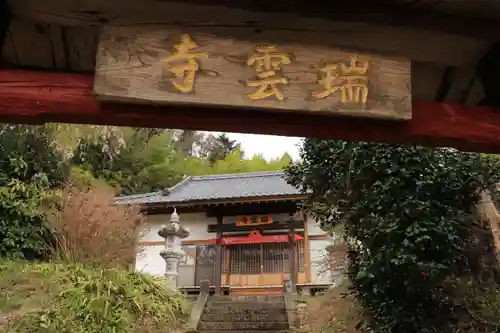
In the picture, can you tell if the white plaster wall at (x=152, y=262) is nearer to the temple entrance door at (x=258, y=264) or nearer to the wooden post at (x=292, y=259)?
the temple entrance door at (x=258, y=264)

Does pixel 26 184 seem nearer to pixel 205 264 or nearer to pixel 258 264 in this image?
pixel 205 264

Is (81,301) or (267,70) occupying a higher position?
(81,301)

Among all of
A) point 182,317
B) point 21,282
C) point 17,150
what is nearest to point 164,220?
point 17,150

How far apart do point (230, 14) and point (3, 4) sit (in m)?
1.01

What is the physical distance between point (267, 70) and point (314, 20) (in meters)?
0.36

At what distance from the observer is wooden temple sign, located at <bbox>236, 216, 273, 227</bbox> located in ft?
49.9

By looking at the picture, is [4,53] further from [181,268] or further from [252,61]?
[181,268]

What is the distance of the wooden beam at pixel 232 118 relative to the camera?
2094 millimetres

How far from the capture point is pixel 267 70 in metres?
2.15

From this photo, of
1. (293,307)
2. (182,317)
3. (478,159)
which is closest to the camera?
(478,159)

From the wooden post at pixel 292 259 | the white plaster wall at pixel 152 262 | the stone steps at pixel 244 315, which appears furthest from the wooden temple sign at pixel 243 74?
the white plaster wall at pixel 152 262

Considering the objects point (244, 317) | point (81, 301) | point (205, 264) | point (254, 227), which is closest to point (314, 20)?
point (81, 301)

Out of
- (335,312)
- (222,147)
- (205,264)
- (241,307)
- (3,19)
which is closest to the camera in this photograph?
(3,19)

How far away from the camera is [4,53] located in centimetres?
247
